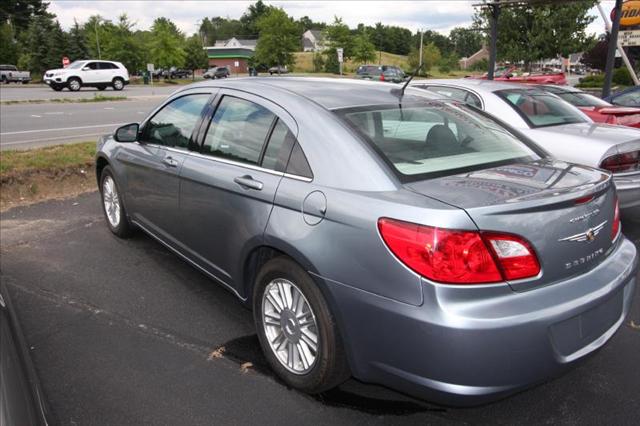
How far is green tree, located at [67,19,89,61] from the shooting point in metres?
52.9

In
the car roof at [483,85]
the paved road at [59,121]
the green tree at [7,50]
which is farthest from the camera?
the green tree at [7,50]

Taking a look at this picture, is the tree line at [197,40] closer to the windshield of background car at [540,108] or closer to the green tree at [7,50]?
the green tree at [7,50]

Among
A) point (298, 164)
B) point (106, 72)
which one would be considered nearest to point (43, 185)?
point (298, 164)

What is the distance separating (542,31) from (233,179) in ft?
88.8

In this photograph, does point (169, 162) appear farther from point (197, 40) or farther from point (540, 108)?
point (197, 40)

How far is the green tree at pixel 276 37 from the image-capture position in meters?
64.3

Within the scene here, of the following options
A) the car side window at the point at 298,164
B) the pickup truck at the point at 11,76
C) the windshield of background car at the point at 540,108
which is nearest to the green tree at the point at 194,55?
the pickup truck at the point at 11,76

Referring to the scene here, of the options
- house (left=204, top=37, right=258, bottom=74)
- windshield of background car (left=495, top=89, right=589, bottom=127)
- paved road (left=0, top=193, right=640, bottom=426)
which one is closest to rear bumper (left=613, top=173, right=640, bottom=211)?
windshield of background car (left=495, top=89, right=589, bottom=127)

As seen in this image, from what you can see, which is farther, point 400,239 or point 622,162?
point 622,162

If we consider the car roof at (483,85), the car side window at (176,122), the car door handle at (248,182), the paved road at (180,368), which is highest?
the car roof at (483,85)

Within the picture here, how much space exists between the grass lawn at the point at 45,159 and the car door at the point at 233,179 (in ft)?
15.4

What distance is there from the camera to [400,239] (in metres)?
2.24

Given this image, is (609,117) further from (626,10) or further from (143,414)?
(626,10)

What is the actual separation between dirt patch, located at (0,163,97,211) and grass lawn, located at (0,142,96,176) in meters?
0.06
